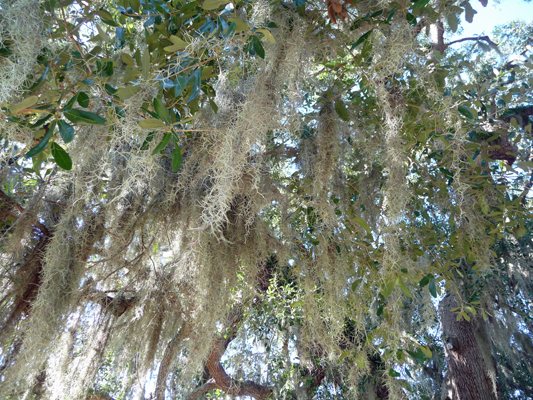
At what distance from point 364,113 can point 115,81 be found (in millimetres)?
992

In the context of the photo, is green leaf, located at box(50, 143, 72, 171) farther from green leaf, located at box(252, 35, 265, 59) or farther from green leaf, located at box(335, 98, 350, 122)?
green leaf, located at box(335, 98, 350, 122)

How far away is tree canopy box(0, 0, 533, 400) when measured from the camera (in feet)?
3.41

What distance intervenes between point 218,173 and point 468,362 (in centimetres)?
288

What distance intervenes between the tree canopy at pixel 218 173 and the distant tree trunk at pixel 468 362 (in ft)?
5.08

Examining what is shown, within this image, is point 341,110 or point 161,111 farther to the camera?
point 341,110

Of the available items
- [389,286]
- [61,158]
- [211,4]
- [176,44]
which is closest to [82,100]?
[61,158]

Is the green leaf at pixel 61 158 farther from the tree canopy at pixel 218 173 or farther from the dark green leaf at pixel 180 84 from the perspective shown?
the dark green leaf at pixel 180 84

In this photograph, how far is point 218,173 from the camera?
1137 millimetres

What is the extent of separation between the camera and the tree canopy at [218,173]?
1.04 m

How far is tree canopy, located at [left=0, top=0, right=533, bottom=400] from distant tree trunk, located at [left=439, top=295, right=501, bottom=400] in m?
1.55

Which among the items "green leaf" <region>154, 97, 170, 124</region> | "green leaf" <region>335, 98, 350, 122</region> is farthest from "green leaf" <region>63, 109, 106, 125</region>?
"green leaf" <region>335, 98, 350, 122</region>

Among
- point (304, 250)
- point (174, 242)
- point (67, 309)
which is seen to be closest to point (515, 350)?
point (304, 250)

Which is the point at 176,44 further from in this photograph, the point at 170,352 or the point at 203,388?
the point at 203,388

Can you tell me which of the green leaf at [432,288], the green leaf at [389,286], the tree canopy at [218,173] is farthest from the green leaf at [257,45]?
the green leaf at [432,288]
